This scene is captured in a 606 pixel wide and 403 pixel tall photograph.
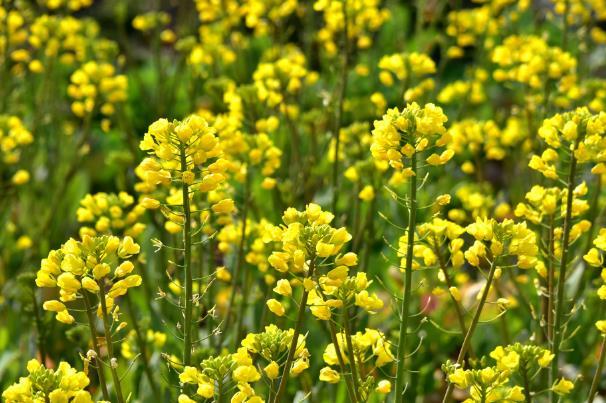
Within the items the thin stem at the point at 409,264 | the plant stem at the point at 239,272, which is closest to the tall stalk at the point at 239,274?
the plant stem at the point at 239,272

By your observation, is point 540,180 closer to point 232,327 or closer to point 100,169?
point 232,327

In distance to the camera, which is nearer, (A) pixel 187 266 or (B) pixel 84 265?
Answer: (B) pixel 84 265

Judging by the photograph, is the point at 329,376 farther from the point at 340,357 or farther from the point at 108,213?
the point at 108,213

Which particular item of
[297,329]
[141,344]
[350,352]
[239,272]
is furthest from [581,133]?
[141,344]

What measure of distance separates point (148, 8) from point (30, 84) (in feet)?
12.7

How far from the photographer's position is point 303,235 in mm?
2582

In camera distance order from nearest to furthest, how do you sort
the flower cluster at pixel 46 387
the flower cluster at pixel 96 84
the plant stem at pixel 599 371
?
the flower cluster at pixel 46 387, the plant stem at pixel 599 371, the flower cluster at pixel 96 84

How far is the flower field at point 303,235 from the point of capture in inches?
109

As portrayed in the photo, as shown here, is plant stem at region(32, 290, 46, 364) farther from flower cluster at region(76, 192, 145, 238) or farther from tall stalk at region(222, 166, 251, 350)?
tall stalk at region(222, 166, 251, 350)

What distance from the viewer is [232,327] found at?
4668 millimetres

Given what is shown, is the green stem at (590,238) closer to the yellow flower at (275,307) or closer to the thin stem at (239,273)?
the thin stem at (239,273)

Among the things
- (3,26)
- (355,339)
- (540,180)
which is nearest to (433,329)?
(540,180)

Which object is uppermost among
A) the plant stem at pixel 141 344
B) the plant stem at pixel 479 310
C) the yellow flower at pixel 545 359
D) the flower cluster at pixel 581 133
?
the flower cluster at pixel 581 133

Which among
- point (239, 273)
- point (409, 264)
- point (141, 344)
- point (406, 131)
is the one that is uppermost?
point (406, 131)
